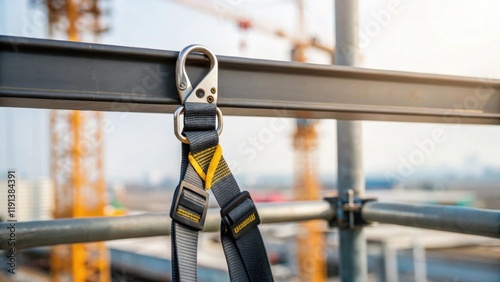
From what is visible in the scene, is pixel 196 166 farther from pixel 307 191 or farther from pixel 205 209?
pixel 307 191

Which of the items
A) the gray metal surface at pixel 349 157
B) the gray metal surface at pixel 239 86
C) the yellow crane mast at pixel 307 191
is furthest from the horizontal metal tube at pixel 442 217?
the yellow crane mast at pixel 307 191

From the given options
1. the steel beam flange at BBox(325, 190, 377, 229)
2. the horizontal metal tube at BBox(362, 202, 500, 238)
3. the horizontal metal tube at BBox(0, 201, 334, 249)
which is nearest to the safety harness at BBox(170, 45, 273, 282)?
the horizontal metal tube at BBox(0, 201, 334, 249)

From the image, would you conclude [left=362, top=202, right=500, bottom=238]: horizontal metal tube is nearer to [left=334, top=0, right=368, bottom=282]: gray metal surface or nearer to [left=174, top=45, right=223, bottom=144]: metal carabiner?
[left=334, top=0, right=368, bottom=282]: gray metal surface

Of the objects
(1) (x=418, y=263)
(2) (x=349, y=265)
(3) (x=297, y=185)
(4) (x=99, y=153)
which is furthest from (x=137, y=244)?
(2) (x=349, y=265)

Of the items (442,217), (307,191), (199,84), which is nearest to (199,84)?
(199,84)

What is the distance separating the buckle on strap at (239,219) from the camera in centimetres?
81

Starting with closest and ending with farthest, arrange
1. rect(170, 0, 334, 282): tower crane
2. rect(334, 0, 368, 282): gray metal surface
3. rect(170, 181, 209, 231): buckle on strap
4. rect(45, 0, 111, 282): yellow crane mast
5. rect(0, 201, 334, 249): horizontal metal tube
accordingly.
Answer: rect(170, 181, 209, 231): buckle on strap, rect(0, 201, 334, 249): horizontal metal tube, rect(334, 0, 368, 282): gray metal surface, rect(45, 0, 111, 282): yellow crane mast, rect(170, 0, 334, 282): tower crane

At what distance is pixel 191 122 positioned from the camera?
0.82m

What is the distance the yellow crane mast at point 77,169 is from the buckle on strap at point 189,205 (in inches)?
508

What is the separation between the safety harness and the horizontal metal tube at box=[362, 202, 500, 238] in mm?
640

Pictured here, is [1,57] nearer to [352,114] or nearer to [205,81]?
Result: [205,81]

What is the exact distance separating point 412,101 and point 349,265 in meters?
0.72

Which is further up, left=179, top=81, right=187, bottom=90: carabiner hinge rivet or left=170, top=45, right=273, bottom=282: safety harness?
left=179, top=81, right=187, bottom=90: carabiner hinge rivet

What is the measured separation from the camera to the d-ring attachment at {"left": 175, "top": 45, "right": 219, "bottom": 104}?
855 mm
